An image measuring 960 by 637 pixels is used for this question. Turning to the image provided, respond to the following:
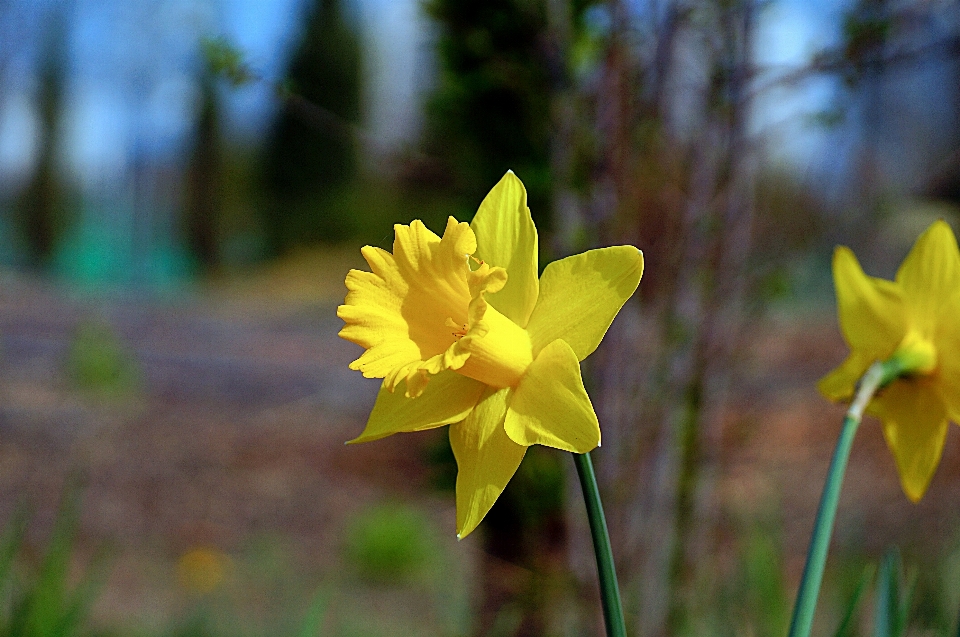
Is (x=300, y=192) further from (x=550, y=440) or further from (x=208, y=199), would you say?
(x=550, y=440)

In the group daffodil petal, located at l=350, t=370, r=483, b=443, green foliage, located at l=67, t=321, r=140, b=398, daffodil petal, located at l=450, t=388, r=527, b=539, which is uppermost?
green foliage, located at l=67, t=321, r=140, b=398

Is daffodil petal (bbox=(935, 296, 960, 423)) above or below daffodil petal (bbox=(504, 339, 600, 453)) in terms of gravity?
above

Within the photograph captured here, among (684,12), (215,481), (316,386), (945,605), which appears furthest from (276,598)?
(316,386)

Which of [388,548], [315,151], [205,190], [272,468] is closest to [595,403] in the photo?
[388,548]

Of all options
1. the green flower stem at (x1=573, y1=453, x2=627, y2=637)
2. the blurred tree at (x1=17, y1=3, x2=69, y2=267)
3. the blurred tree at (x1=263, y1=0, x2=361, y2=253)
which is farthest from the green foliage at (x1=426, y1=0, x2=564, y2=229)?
the blurred tree at (x1=17, y1=3, x2=69, y2=267)

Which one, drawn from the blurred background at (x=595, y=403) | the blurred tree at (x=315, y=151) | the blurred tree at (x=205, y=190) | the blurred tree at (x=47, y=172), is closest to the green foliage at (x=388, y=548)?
the blurred background at (x=595, y=403)

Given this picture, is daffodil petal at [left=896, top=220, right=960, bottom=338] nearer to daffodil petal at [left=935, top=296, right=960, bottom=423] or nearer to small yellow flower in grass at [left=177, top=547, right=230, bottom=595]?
daffodil petal at [left=935, top=296, right=960, bottom=423]

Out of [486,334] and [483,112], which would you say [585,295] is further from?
[483,112]
